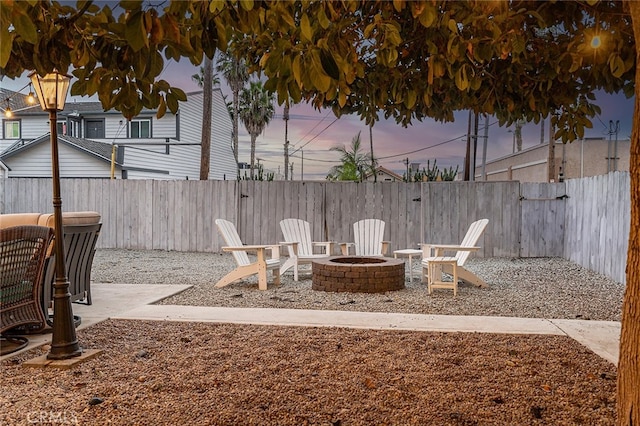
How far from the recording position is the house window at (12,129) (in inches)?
743

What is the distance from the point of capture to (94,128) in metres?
19.0

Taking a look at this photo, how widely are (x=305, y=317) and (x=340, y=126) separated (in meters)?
15.6

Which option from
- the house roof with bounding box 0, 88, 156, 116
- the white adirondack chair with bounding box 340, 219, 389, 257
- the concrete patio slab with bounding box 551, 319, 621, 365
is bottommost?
the concrete patio slab with bounding box 551, 319, 621, 365

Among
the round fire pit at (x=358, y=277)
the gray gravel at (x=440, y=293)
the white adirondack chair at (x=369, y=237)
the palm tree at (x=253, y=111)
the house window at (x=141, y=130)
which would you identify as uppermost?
the palm tree at (x=253, y=111)

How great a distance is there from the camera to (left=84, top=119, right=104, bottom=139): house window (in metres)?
19.0

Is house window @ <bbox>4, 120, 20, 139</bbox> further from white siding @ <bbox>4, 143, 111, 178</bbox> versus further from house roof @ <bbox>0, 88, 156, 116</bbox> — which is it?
white siding @ <bbox>4, 143, 111, 178</bbox>

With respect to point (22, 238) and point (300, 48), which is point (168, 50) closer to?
point (300, 48)

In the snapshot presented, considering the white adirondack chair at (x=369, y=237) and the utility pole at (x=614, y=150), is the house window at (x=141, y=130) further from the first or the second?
the utility pole at (x=614, y=150)

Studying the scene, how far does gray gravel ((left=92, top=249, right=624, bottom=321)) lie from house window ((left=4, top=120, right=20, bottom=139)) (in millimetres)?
13004

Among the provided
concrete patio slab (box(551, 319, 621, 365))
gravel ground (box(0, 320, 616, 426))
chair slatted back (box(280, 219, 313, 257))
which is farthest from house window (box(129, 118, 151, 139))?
concrete patio slab (box(551, 319, 621, 365))

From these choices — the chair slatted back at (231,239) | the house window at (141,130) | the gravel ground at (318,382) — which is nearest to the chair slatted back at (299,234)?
the chair slatted back at (231,239)

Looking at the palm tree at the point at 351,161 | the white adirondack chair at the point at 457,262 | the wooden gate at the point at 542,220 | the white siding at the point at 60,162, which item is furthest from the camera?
the palm tree at the point at 351,161

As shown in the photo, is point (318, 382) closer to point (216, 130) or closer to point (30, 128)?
point (216, 130)

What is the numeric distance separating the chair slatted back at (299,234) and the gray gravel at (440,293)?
497mm
